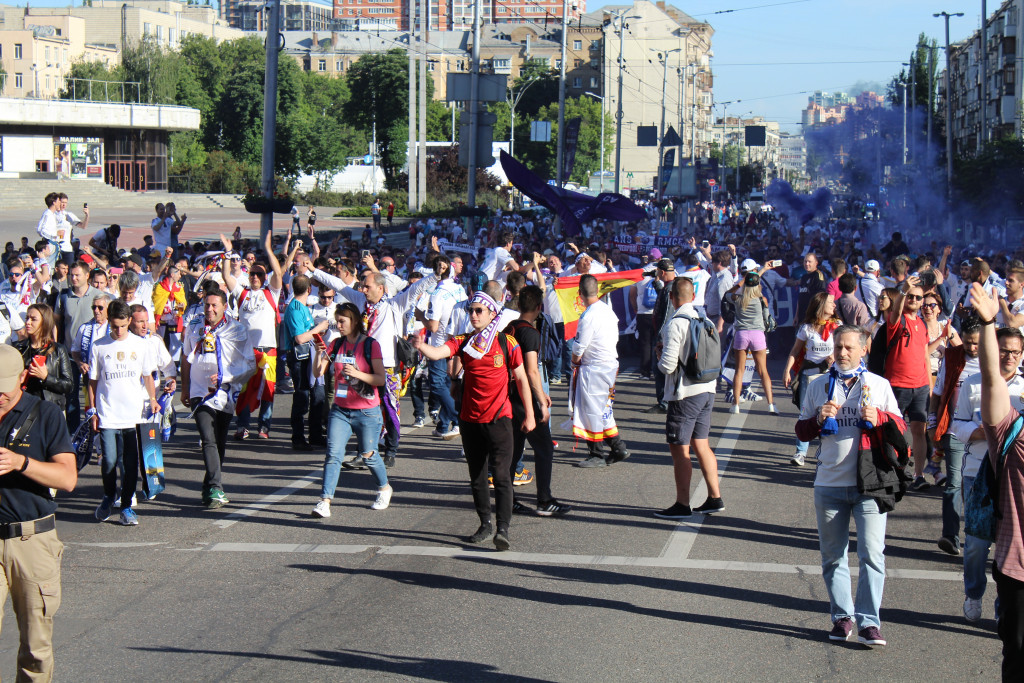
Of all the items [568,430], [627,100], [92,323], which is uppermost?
[627,100]

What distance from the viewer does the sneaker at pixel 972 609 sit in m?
6.11

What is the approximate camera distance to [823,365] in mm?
10141

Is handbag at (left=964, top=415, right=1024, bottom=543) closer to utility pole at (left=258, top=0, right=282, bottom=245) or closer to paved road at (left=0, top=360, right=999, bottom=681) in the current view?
paved road at (left=0, top=360, right=999, bottom=681)

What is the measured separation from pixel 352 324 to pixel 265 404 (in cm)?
327

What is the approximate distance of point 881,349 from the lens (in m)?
9.38

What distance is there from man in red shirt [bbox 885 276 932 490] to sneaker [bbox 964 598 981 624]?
3.11 m

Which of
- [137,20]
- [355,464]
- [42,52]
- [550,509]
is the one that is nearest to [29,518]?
[550,509]

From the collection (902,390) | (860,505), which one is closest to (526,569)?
(860,505)

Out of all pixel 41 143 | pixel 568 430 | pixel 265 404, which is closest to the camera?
pixel 265 404

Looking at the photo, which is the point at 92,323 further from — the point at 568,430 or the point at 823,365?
the point at 823,365

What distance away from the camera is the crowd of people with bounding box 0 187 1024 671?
5.72m

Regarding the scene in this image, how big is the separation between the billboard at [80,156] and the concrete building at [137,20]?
51.2 meters

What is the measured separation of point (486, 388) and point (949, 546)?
3.31m

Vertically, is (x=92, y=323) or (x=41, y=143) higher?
(x=41, y=143)
